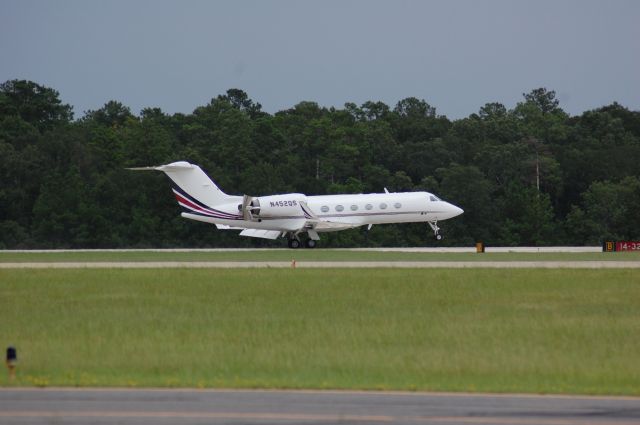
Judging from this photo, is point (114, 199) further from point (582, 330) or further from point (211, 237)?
point (582, 330)

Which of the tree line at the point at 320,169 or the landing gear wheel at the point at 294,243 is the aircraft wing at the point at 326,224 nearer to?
the landing gear wheel at the point at 294,243

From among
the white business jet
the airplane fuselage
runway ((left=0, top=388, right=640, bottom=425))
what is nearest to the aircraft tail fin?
the white business jet

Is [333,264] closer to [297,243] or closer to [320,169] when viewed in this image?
[297,243]

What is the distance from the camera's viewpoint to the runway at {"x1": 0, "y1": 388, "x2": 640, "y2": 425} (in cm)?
1504

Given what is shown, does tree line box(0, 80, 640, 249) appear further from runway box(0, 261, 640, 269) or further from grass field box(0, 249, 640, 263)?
runway box(0, 261, 640, 269)

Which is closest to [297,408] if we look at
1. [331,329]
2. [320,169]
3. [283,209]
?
[331,329]

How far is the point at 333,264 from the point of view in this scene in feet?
138

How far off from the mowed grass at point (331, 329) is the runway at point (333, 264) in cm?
256

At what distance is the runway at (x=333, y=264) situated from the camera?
3984 cm

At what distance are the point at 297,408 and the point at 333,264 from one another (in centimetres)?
2616

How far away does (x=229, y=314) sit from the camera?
90.7 feet

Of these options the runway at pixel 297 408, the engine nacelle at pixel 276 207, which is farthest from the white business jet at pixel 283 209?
the runway at pixel 297 408

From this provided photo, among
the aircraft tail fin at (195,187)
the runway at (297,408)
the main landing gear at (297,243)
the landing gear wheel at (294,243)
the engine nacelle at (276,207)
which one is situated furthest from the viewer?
the landing gear wheel at (294,243)

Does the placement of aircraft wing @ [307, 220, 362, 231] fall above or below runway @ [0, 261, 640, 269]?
above
